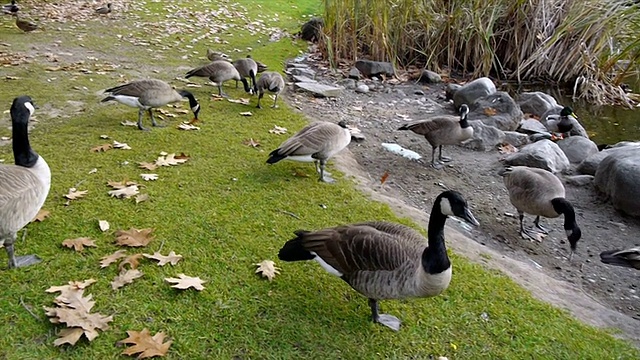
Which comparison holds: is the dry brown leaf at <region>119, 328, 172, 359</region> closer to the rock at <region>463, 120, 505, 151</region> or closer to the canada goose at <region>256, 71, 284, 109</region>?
the canada goose at <region>256, 71, 284, 109</region>

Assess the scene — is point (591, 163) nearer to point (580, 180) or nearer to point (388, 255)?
point (580, 180)

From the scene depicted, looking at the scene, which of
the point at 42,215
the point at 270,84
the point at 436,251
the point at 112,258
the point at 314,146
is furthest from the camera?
the point at 270,84

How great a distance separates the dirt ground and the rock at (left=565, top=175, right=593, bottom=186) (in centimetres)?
11

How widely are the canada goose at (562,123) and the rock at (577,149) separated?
999 millimetres

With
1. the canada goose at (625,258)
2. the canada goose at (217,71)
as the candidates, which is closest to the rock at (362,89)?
the canada goose at (217,71)

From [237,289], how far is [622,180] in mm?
5405

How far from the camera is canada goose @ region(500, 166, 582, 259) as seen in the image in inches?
210

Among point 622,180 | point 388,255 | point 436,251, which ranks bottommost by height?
point 622,180

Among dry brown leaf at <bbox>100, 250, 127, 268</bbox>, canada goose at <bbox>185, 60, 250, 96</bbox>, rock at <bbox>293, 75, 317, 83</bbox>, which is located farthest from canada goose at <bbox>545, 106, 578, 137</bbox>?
dry brown leaf at <bbox>100, 250, 127, 268</bbox>

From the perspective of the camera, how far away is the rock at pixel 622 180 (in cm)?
633

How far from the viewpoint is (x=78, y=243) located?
12.9 feet

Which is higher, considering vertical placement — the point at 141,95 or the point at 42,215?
the point at 141,95

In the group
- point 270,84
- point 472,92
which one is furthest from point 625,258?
point 472,92

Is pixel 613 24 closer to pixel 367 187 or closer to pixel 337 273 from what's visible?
pixel 367 187
